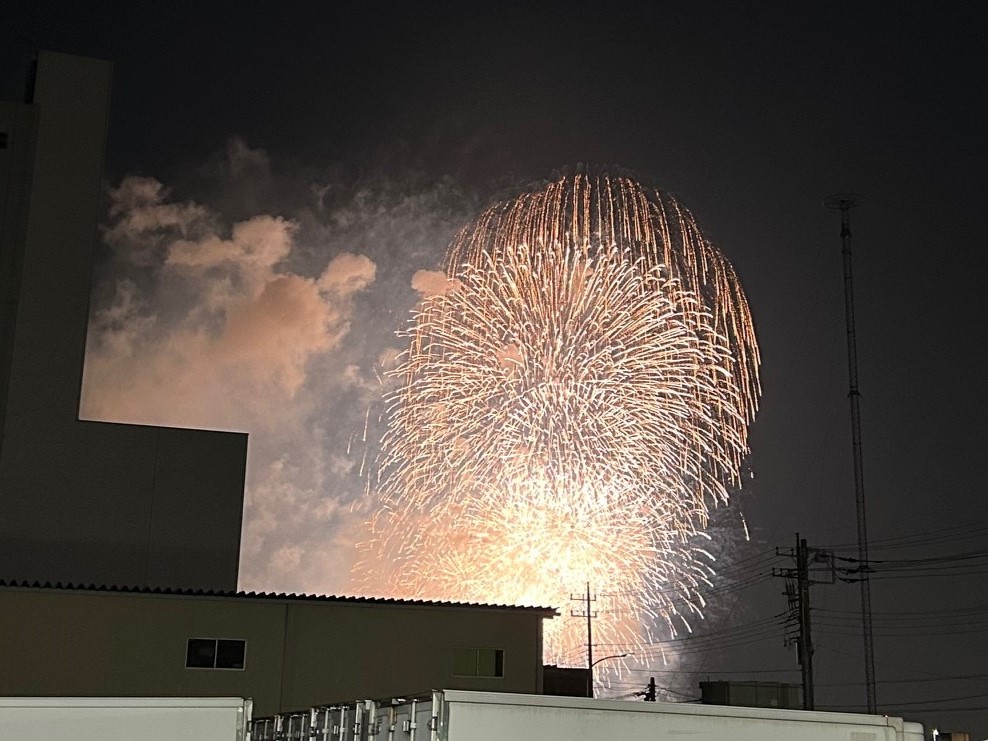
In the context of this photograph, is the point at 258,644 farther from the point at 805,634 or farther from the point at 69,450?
the point at 805,634

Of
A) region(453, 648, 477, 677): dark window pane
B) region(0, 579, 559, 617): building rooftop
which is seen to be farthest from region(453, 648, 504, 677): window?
region(0, 579, 559, 617): building rooftop

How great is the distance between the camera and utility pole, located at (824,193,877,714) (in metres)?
53.9

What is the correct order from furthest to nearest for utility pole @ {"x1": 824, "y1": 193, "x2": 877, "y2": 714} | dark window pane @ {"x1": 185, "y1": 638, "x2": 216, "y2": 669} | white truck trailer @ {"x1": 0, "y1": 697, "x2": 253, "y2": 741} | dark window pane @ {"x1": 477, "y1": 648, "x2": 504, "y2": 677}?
utility pole @ {"x1": 824, "y1": 193, "x2": 877, "y2": 714}
dark window pane @ {"x1": 477, "y1": 648, "x2": 504, "y2": 677}
dark window pane @ {"x1": 185, "y1": 638, "x2": 216, "y2": 669}
white truck trailer @ {"x1": 0, "y1": 697, "x2": 253, "y2": 741}

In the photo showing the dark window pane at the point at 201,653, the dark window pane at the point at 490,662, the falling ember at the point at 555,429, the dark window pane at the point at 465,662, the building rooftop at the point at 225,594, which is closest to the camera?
the building rooftop at the point at 225,594

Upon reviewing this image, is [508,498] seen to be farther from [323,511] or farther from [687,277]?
[687,277]

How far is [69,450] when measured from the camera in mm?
30812

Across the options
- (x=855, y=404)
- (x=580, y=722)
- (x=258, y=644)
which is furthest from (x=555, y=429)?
(x=580, y=722)

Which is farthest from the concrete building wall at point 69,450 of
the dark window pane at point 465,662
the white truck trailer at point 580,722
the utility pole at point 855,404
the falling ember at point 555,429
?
the utility pole at point 855,404

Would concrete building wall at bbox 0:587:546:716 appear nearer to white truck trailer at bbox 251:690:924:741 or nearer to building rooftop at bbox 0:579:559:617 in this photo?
building rooftop at bbox 0:579:559:617

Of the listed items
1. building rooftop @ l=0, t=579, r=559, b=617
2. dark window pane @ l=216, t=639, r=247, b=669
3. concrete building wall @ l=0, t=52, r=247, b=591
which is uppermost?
concrete building wall @ l=0, t=52, r=247, b=591

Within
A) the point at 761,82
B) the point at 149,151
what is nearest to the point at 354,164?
the point at 149,151

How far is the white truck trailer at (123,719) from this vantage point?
11117mm

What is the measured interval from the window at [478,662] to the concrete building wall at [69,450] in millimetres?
6282

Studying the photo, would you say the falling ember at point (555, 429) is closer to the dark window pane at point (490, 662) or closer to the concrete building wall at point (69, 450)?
the concrete building wall at point (69, 450)
